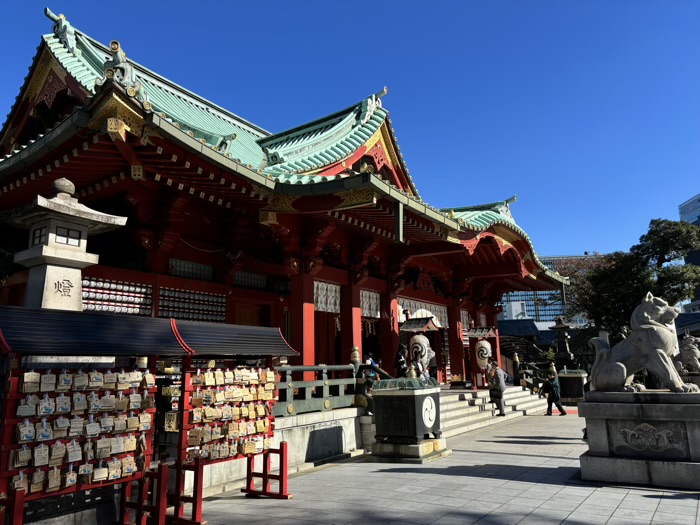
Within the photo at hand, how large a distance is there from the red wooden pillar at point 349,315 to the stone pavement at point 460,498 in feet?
13.7

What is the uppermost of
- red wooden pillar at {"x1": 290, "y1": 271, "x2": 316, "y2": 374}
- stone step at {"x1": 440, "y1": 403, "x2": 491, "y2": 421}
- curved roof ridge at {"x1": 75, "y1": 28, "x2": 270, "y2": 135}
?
curved roof ridge at {"x1": 75, "y1": 28, "x2": 270, "y2": 135}

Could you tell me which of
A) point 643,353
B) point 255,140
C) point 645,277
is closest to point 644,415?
point 643,353

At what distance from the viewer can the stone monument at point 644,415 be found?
661 cm

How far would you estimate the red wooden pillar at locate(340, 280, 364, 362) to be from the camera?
42.8 ft

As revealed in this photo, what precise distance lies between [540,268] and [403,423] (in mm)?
12698

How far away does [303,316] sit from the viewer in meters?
11.3

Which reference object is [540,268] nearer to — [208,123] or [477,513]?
[208,123]

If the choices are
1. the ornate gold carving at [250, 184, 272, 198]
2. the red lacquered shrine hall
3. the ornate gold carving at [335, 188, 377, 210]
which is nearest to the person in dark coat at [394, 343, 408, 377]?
the red lacquered shrine hall

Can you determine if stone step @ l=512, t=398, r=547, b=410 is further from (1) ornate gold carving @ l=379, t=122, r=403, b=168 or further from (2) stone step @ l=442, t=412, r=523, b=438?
(1) ornate gold carving @ l=379, t=122, r=403, b=168

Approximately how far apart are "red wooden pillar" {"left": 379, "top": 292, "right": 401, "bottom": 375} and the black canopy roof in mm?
9284

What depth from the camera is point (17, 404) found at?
432 centimetres

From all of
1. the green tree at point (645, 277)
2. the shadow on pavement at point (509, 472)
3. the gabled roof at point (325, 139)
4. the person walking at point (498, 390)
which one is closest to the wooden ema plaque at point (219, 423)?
the shadow on pavement at point (509, 472)

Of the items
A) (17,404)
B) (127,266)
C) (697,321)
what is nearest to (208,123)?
(127,266)

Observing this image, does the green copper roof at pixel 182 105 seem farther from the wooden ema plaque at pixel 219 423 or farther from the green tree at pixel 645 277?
the green tree at pixel 645 277
